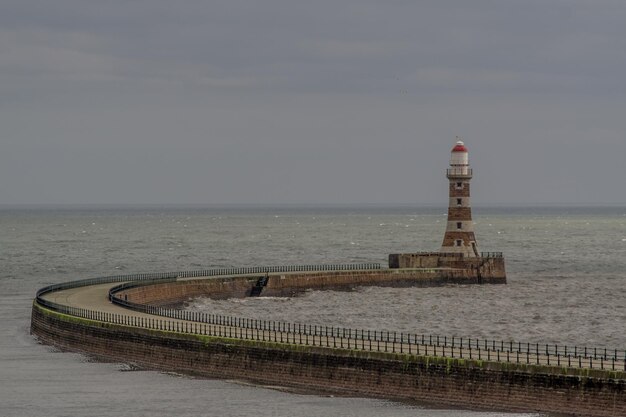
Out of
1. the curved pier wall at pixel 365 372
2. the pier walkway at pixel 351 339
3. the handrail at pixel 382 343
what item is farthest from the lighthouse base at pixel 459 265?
the curved pier wall at pixel 365 372

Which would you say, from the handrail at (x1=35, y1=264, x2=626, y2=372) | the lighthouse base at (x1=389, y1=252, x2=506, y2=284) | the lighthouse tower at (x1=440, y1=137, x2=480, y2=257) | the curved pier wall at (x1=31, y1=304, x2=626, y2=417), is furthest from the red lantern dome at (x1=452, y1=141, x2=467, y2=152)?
the curved pier wall at (x1=31, y1=304, x2=626, y2=417)

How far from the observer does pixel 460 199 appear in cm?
10912

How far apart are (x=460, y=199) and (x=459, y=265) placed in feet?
20.9

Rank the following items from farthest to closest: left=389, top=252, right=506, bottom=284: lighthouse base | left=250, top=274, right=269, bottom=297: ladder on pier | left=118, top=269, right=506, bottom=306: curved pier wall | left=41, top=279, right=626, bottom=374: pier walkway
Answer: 1. left=389, top=252, right=506, bottom=284: lighthouse base
2. left=250, top=274, right=269, bottom=297: ladder on pier
3. left=118, top=269, right=506, bottom=306: curved pier wall
4. left=41, top=279, right=626, bottom=374: pier walkway

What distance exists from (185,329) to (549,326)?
1000 inches

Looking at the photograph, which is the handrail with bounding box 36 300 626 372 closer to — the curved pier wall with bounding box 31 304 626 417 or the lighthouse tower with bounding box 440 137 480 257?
the curved pier wall with bounding box 31 304 626 417

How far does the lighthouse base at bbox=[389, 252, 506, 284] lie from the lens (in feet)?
368

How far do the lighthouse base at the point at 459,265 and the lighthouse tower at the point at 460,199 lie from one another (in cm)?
167

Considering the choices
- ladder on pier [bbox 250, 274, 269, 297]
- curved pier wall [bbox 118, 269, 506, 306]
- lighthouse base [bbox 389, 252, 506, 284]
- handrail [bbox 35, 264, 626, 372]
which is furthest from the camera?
lighthouse base [bbox 389, 252, 506, 284]

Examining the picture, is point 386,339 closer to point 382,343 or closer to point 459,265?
point 382,343

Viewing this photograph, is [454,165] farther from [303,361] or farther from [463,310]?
[303,361]

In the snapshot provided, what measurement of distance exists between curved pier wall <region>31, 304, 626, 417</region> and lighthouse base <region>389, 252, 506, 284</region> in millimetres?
49635

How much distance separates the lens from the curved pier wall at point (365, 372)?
1858 inches

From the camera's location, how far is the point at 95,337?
67.2 m
